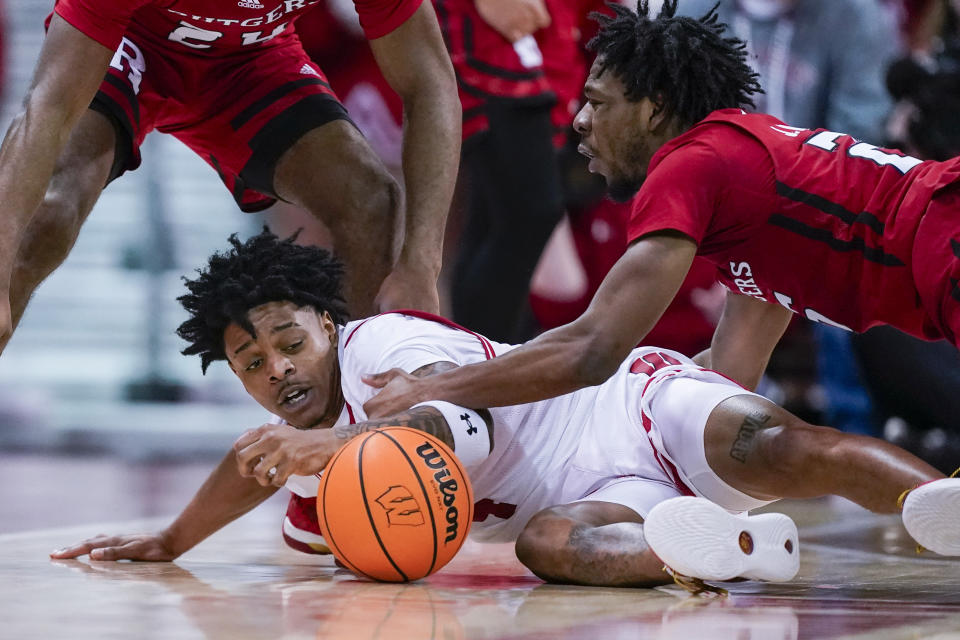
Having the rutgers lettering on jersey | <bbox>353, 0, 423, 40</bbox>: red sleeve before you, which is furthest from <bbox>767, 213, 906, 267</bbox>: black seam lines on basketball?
<bbox>353, 0, 423, 40</bbox>: red sleeve

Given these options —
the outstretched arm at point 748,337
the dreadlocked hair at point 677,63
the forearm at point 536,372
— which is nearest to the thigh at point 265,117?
the dreadlocked hair at point 677,63

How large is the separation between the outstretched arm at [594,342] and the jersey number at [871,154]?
1.51ft

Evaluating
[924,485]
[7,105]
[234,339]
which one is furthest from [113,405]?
[924,485]

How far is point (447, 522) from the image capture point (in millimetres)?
2857

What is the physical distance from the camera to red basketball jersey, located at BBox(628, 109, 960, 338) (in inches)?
117

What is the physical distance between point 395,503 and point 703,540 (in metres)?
0.63

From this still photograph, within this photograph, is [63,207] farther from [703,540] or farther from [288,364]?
[703,540]

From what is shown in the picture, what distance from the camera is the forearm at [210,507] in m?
3.57

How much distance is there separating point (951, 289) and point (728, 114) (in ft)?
2.18

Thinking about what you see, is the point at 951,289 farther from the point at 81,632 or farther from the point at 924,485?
the point at 81,632

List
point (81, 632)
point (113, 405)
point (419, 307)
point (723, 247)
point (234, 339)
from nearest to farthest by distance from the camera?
point (81, 632), point (723, 247), point (234, 339), point (419, 307), point (113, 405)

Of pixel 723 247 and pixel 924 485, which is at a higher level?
pixel 723 247

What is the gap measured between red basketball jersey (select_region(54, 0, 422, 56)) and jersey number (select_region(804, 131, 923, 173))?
4.17ft

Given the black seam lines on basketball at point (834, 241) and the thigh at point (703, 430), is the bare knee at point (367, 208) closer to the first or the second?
the thigh at point (703, 430)
